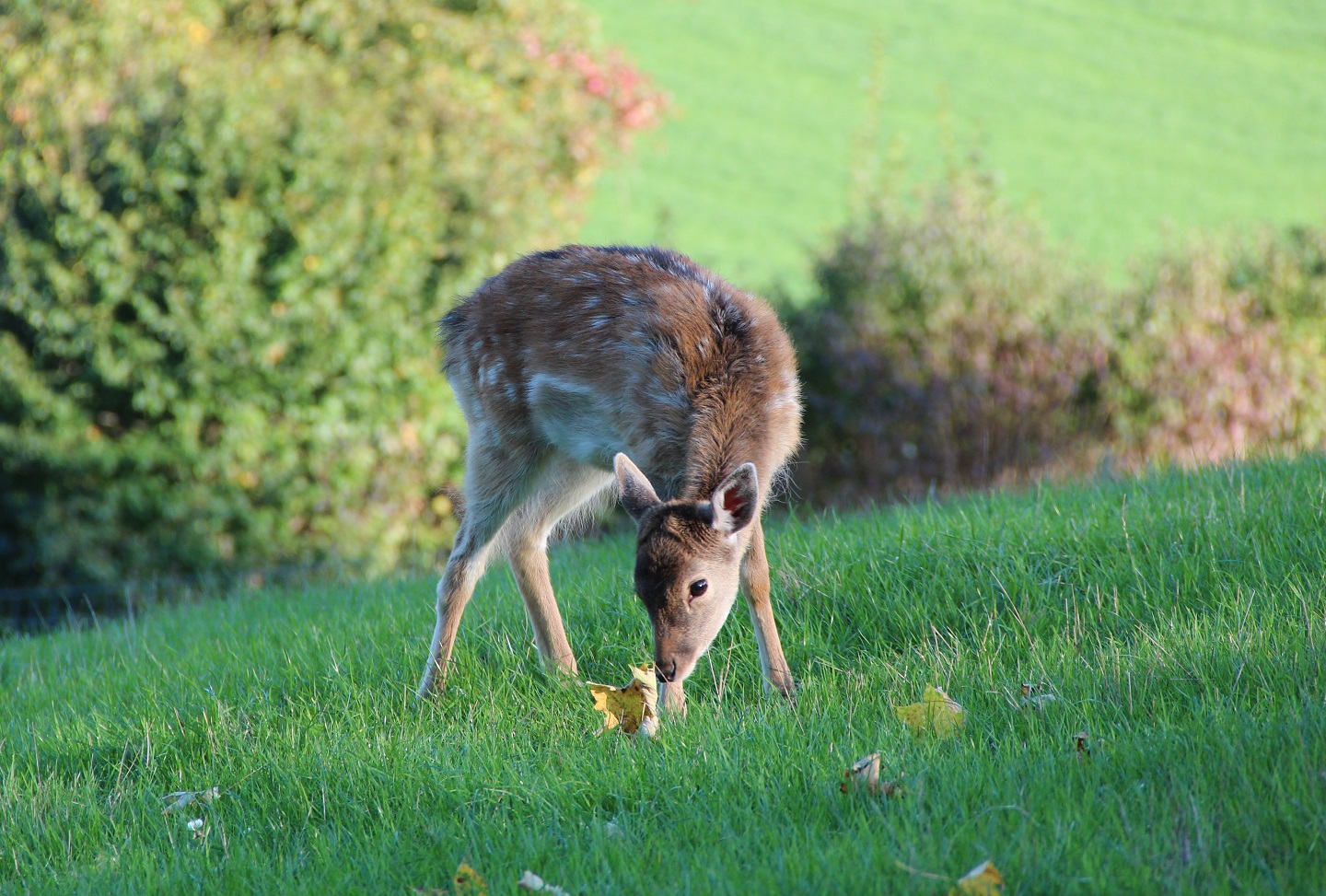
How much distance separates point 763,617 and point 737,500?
0.48 m

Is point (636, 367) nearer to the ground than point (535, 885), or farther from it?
farther from it

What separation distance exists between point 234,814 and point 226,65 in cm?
727

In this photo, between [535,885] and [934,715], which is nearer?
[535,885]

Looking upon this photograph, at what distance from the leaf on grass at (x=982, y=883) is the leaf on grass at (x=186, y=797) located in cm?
247

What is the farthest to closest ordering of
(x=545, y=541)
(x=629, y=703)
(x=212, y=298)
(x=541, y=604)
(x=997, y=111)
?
(x=997, y=111) < (x=212, y=298) < (x=545, y=541) < (x=541, y=604) < (x=629, y=703)

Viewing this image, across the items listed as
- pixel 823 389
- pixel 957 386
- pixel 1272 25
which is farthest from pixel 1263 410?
pixel 1272 25

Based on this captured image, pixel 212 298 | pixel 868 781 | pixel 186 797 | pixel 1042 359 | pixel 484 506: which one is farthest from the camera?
pixel 1042 359

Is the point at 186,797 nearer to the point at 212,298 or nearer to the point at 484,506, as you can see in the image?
the point at 484,506

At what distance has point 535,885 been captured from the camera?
3.20 m

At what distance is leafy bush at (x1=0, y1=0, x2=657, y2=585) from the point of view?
29.0 feet

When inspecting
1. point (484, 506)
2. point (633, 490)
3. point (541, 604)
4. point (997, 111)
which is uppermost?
point (997, 111)

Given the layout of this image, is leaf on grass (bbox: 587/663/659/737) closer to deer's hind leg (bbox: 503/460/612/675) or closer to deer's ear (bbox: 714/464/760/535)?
deer's hind leg (bbox: 503/460/612/675)

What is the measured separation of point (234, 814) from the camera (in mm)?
4000

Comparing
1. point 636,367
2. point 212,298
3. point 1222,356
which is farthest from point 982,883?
point 1222,356
